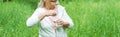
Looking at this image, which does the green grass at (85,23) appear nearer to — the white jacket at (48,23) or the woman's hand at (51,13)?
the white jacket at (48,23)

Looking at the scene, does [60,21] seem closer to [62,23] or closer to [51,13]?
[62,23]

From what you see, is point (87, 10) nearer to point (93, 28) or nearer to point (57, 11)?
point (93, 28)

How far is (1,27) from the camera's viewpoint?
29.8 ft

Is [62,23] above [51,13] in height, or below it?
below

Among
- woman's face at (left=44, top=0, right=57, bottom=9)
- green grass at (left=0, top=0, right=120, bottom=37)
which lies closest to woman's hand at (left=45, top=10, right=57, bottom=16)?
woman's face at (left=44, top=0, right=57, bottom=9)

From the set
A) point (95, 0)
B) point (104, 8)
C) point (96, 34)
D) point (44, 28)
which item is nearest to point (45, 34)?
point (44, 28)

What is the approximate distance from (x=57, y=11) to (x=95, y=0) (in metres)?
8.81

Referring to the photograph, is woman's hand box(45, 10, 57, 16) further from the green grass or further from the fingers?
the green grass

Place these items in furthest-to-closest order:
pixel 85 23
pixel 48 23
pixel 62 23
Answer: pixel 85 23
pixel 48 23
pixel 62 23

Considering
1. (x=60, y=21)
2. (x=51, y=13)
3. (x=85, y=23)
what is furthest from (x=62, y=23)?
(x=85, y=23)

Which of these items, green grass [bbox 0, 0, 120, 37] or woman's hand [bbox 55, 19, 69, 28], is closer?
woman's hand [bbox 55, 19, 69, 28]

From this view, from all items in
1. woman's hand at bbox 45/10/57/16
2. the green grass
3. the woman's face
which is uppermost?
the woman's face

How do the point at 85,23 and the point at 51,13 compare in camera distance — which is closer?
the point at 51,13

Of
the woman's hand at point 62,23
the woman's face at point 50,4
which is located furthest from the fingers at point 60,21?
the woman's face at point 50,4
